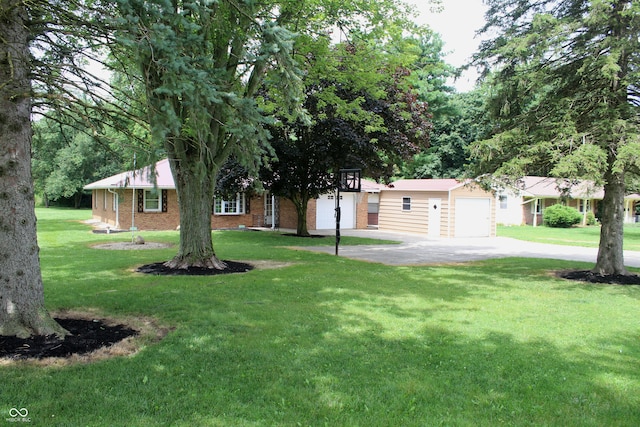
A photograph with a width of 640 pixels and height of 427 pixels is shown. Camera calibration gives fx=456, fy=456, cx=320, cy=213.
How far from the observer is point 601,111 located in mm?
9375

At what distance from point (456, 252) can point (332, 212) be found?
440 inches

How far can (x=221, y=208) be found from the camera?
2366cm

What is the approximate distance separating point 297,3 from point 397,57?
3092mm

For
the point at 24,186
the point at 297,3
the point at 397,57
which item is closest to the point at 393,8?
the point at 397,57

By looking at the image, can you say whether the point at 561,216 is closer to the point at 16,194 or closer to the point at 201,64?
the point at 201,64

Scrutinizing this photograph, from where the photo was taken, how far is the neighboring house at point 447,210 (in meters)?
22.3

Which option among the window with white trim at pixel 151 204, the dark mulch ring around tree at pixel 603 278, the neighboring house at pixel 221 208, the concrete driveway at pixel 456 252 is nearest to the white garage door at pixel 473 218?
the concrete driveway at pixel 456 252

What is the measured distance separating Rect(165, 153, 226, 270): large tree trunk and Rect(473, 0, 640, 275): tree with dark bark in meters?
6.27

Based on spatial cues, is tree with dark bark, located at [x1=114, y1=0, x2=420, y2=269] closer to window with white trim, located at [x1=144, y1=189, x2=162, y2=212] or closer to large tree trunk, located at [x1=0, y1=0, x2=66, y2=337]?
large tree trunk, located at [x1=0, y1=0, x2=66, y2=337]

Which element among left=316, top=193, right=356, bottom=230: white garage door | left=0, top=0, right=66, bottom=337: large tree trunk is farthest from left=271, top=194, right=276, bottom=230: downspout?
left=0, top=0, right=66, bottom=337: large tree trunk

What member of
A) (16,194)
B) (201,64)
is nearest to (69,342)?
(16,194)

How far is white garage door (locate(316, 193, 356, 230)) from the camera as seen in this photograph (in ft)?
84.9

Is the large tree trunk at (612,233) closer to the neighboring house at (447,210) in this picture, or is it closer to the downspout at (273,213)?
the neighboring house at (447,210)

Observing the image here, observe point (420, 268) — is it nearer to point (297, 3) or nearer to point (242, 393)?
point (297, 3)
